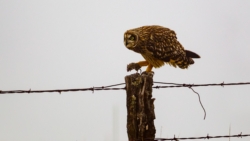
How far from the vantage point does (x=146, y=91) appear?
101cm

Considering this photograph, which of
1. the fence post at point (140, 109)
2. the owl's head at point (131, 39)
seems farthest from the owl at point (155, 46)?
the fence post at point (140, 109)

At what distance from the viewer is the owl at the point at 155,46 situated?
4.03ft

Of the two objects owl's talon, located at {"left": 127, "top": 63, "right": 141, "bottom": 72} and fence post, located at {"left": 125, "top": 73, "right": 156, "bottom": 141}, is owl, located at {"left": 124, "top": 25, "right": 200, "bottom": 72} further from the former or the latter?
fence post, located at {"left": 125, "top": 73, "right": 156, "bottom": 141}

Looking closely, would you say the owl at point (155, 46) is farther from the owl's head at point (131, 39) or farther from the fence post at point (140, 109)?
the fence post at point (140, 109)

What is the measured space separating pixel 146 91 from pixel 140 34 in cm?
32

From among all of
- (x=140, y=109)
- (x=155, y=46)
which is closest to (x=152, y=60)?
(x=155, y=46)

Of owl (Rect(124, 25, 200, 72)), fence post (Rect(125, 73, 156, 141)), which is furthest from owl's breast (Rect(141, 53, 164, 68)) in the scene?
fence post (Rect(125, 73, 156, 141))

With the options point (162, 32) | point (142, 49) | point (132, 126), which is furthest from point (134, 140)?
point (162, 32)

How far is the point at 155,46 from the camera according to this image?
1.24 m

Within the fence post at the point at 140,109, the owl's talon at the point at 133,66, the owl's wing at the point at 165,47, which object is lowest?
the fence post at the point at 140,109

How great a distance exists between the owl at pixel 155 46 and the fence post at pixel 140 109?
24 centimetres

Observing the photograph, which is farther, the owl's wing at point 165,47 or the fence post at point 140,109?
the owl's wing at point 165,47

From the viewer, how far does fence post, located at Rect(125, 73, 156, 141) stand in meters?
0.99

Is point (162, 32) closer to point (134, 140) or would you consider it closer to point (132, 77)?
point (132, 77)
